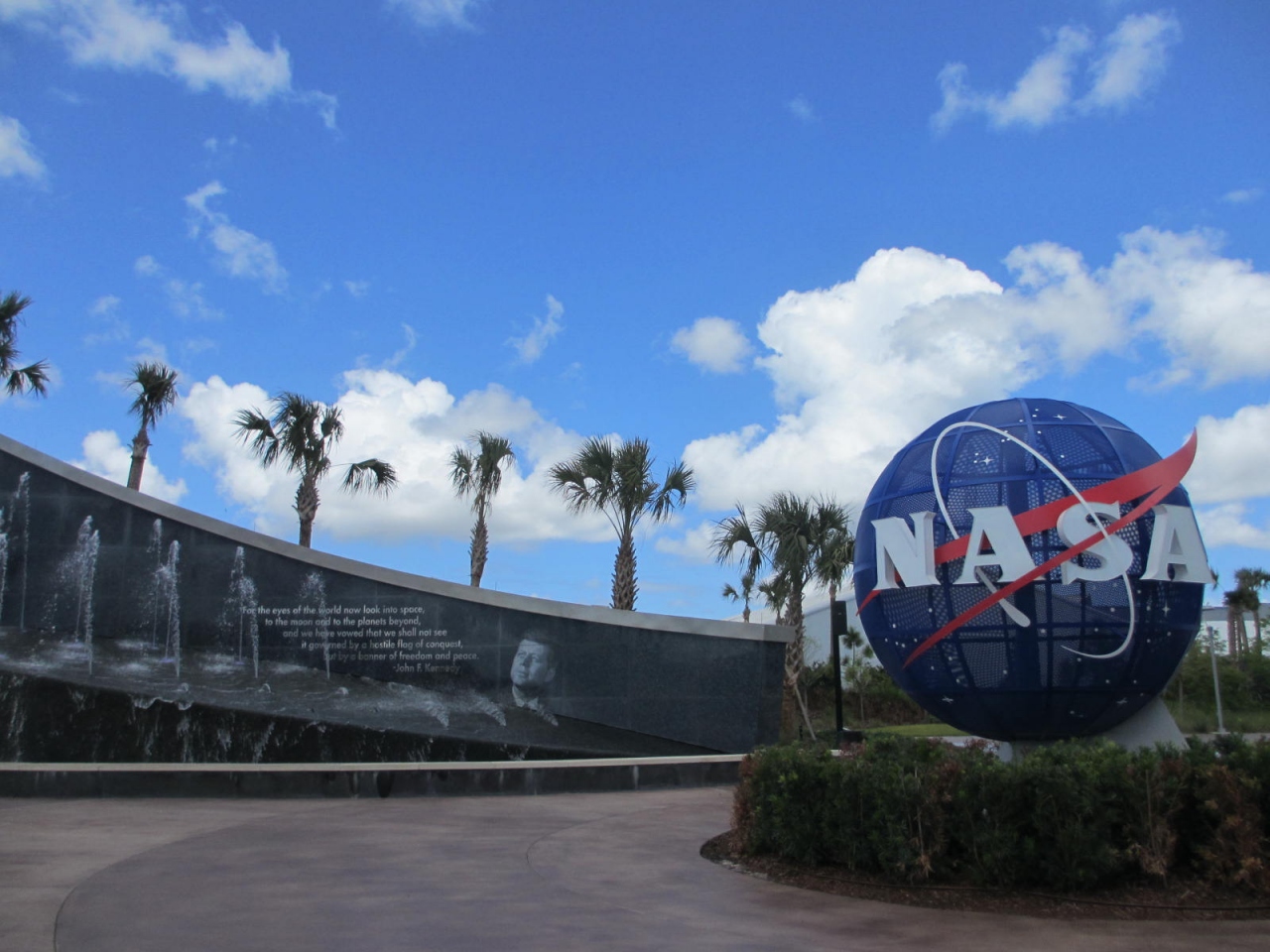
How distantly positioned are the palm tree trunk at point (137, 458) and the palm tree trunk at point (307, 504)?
4.48 m

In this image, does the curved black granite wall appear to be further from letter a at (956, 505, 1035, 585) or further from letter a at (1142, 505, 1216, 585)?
letter a at (1142, 505, 1216, 585)

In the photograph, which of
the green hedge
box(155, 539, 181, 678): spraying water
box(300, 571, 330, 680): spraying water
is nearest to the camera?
the green hedge

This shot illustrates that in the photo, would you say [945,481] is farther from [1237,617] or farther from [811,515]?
[1237,617]

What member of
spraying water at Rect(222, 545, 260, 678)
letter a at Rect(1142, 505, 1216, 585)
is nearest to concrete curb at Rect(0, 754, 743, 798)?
spraying water at Rect(222, 545, 260, 678)

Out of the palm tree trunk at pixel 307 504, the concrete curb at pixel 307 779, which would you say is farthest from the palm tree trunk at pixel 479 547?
the concrete curb at pixel 307 779

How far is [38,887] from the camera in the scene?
788cm

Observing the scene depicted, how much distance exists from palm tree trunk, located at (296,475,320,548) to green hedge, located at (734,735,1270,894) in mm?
22842

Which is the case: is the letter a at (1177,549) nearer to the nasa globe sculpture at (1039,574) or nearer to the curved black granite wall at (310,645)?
the nasa globe sculpture at (1039,574)

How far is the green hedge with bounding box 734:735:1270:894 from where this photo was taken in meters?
7.62

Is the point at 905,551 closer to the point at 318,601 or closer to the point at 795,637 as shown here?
the point at 318,601

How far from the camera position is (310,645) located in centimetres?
2078

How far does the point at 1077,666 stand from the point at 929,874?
4.23 m

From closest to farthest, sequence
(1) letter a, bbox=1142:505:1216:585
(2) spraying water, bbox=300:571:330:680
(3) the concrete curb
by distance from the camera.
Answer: (1) letter a, bbox=1142:505:1216:585 → (3) the concrete curb → (2) spraying water, bbox=300:571:330:680

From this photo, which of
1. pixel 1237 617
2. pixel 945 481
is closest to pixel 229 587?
pixel 945 481
